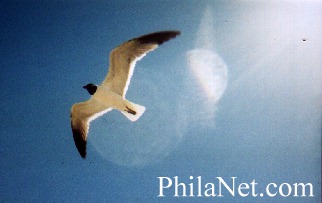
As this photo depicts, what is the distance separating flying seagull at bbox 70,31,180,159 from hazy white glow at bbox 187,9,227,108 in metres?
0.10

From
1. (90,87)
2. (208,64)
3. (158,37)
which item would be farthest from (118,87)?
(208,64)

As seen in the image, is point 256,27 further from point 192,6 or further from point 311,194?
Result: point 311,194

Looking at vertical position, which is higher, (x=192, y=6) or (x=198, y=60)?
(x=192, y=6)

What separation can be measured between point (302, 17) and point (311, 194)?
0.68 m

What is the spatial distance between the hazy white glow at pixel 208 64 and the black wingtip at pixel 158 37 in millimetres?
97

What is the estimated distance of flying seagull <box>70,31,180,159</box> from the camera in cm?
137

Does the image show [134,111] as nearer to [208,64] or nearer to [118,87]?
[118,87]

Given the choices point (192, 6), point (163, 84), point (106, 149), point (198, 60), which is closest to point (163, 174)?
point (106, 149)

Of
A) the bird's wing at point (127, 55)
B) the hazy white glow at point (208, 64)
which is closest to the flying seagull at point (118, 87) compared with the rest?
the bird's wing at point (127, 55)

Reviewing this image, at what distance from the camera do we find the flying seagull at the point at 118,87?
1.37 metres

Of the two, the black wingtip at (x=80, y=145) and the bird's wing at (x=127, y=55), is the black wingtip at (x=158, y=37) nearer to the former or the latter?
the bird's wing at (x=127, y=55)

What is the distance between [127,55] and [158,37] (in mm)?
140

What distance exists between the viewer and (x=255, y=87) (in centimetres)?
137

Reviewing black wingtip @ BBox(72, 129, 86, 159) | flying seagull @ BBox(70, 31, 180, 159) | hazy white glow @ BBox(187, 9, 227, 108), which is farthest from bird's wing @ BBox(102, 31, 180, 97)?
black wingtip @ BBox(72, 129, 86, 159)
